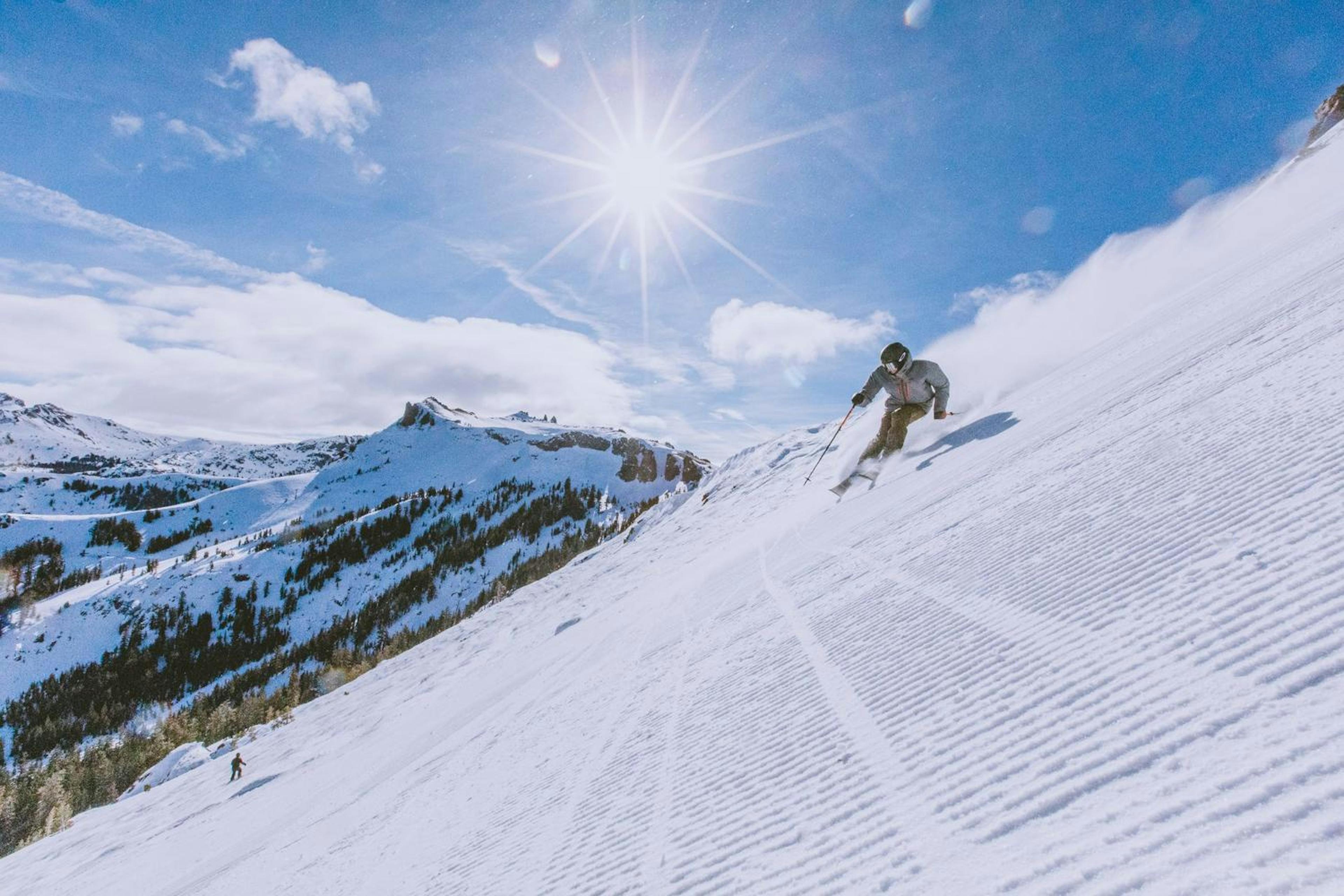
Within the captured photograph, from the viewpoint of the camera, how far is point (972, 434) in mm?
11695

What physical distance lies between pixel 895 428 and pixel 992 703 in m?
10.9

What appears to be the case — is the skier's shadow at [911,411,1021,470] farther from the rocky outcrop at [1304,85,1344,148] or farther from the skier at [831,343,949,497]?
the rocky outcrop at [1304,85,1344,148]

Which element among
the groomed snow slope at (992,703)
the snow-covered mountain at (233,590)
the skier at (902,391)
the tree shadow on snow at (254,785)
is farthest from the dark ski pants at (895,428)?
the snow-covered mountain at (233,590)

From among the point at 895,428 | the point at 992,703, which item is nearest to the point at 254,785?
the point at 895,428

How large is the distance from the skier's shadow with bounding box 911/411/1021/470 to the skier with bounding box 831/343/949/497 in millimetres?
561

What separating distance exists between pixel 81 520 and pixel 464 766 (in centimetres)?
26771

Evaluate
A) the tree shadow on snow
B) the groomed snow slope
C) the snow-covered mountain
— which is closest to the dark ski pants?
the groomed snow slope

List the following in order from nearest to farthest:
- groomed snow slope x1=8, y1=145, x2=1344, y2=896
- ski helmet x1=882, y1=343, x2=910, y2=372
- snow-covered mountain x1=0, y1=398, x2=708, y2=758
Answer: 1. groomed snow slope x1=8, y1=145, x2=1344, y2=896
2. ski helmet x1=882, y1=343, x2=910, y2=372
3. snow-covered mountain x1=0, y1=398, x2=708, y2=758

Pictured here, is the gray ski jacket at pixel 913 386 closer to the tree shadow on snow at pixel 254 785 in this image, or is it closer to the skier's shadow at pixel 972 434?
the skier's shadow at pixel 972 434

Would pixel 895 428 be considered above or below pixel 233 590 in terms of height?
below

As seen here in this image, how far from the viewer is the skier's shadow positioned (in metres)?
10.6

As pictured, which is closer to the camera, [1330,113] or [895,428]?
[895,428]

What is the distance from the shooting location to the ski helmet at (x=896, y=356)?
11648 mm

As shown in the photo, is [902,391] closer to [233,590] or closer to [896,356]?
[896,356]
